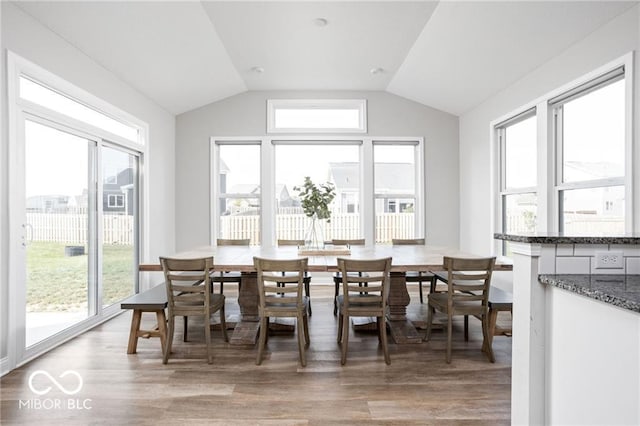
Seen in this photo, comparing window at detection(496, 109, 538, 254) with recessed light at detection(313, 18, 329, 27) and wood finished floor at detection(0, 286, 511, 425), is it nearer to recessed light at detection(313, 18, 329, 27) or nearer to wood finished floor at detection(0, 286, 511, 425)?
wood finished floor at detection(0, 286, 511, 425)

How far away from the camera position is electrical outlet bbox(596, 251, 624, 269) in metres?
1.48

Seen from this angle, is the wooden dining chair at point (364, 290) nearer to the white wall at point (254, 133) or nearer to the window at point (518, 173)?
the window at point (518, 173)

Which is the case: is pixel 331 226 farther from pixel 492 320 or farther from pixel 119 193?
pixel 492 320

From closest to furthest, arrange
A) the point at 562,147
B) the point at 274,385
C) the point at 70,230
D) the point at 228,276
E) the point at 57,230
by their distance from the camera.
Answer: the point at 274,385 < the point at 57,230 < the point at 70,230 < the point at 562,147 < the point at 228,276

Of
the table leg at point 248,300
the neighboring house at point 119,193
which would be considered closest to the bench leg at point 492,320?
the table leg at point 248,300

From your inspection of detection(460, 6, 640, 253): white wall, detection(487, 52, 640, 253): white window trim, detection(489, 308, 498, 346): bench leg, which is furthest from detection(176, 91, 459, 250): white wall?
detection(489, 308, 498, 346): bench leg

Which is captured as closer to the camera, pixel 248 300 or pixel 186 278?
pixel 186 278

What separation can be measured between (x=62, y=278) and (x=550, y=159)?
4685mm

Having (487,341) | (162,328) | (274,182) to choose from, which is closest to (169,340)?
(162,328)

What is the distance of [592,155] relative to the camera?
3158 mm

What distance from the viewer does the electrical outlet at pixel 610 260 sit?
58.3 inches

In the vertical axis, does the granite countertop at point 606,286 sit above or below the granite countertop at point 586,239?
below

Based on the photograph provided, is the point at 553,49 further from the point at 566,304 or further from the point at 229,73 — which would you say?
the point at 229,73

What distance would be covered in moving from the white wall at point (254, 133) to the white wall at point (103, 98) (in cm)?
19
